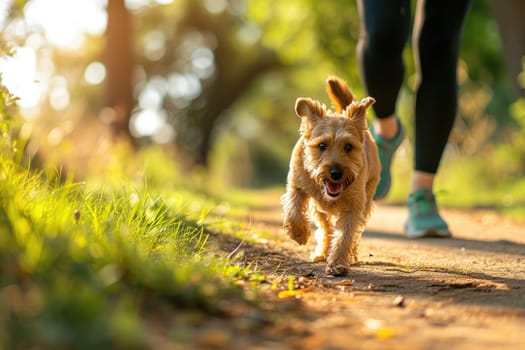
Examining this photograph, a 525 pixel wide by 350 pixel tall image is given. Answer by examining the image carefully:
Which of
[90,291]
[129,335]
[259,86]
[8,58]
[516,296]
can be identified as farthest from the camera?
[259,86]

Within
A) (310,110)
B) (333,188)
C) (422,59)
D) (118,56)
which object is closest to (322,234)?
(333,188)

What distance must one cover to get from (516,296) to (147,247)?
67.2 inches

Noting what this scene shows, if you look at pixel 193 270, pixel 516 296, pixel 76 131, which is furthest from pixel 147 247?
pixel 76 131

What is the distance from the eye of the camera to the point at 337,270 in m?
3.36

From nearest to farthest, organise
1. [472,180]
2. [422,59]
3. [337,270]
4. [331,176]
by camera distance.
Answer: [337,270] → [331,176] → [422,59] → [472,180]

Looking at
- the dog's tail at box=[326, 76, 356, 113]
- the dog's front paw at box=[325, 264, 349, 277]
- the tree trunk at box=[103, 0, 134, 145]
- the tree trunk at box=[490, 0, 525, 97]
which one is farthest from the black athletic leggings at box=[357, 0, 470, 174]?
the tree trunk at box=[103, 0, 134, 145]

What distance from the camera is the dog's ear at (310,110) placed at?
4000mm

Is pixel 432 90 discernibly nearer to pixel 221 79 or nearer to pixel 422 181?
pixel 422 181

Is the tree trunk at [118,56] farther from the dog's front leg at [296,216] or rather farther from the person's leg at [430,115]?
the dog's front leg at [296,216]

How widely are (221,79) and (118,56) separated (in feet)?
38.3

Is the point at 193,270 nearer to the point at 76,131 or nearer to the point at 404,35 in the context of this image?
the point at 404,35

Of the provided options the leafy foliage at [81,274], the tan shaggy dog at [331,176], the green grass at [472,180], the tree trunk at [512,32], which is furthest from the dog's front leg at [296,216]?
the tree trunk at [512,32]

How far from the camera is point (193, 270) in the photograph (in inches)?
95.2

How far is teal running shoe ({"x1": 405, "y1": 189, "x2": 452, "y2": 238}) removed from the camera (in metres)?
4.82
